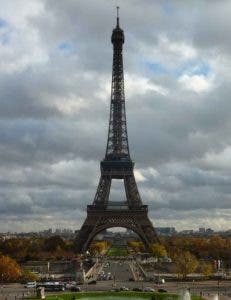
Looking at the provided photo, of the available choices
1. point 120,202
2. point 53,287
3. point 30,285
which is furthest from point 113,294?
point 120,202

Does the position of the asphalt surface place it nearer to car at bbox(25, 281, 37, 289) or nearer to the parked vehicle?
car at bbox(25, 281, 37, 289)

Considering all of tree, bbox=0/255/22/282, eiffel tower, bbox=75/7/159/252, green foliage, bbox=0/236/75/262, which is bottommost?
tree, bbox=0/255/22/282

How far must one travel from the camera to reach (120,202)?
384 ft

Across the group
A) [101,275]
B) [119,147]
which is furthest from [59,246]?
[101,275]

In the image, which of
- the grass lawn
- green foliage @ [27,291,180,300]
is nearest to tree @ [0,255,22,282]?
the grass lawn

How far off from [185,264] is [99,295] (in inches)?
964

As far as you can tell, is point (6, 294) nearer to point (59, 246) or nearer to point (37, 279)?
point (37, 279)

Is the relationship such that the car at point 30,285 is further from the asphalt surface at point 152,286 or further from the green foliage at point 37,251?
the green foliage at point 37,251

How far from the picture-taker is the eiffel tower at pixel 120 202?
374 feet

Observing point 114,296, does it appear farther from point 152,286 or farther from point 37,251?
point 37,251

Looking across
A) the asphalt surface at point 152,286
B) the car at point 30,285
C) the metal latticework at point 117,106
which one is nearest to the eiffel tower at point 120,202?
the metal latticework at point 117,106

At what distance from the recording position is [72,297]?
56594 mm

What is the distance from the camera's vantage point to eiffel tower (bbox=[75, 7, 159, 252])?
114 meters

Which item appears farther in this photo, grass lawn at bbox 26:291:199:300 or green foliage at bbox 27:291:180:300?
green foliage at bbox 27:291:180:300
